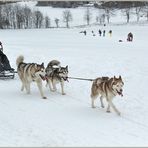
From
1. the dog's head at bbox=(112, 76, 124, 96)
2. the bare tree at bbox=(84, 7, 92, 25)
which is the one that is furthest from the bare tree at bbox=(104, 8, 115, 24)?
the dog's head at bbox=(112, 76, 124, 96)

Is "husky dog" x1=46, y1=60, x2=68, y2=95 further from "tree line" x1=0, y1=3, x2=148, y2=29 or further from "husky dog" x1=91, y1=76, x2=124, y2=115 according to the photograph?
"tree line" x1=0, y1=3, x2=148, y2=29

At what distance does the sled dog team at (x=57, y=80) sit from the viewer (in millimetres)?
9555

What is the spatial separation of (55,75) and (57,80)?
0.57 ft

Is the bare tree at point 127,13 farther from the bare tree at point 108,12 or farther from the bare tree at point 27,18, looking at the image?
the bare tree at point 27,18

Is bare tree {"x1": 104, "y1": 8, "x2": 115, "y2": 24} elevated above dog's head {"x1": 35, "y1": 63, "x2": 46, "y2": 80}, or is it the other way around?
bare tree {"x1": 104, "y1": 8, "x2": 115, "y2": 24}

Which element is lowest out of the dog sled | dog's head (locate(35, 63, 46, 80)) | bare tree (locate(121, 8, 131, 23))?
the dog sled

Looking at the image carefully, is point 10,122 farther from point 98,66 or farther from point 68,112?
point 98,66

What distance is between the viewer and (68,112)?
33.0 ft

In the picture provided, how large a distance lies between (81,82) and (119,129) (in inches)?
215

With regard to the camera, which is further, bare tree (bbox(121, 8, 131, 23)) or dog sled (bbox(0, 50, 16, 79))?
bare tree (bbox(121, 8, 131, 23))

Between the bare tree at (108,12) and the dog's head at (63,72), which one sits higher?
the bare tree at (108,12)

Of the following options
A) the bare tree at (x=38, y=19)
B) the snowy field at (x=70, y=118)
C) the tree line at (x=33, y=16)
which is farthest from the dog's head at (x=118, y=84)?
the bare tree at (x=38, y=19)

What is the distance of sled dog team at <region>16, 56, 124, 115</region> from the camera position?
955 centimetres

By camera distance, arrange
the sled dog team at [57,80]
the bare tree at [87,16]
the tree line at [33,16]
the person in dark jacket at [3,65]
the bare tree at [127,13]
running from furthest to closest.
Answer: the bare tree at [87,16] < the bare tree at [127,13] < the tree line at [33,16] < the person in dark jacket at [3,65] < the sled dog team at [57,80]
